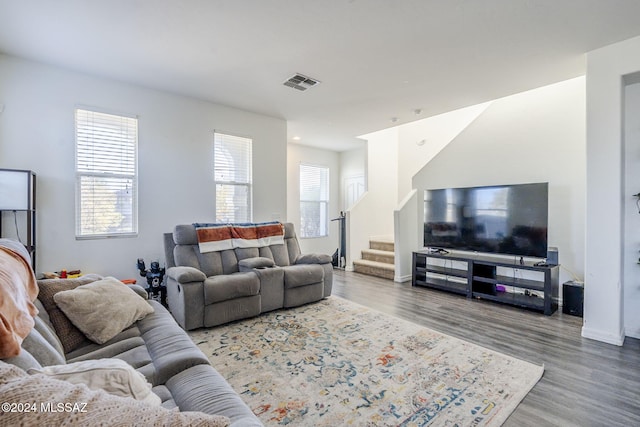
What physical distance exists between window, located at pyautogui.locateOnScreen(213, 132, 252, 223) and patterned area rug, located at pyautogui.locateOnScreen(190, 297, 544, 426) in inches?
75.1

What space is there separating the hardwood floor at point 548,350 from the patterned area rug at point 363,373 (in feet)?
0.43

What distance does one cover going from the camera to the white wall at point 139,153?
2.99 m

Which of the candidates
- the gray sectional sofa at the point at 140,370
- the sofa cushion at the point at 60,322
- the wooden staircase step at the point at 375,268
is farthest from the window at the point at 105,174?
the wooden staircase step at the point at 375,268

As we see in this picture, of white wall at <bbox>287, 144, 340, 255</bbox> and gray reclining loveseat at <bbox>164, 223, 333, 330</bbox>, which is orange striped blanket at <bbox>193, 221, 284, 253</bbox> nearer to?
gray reclining loveseat at <bbox>164, 223, 333, 330</bbox>

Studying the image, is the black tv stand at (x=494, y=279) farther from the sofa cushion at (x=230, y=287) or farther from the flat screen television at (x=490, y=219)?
the sofa cushion at (x=230, y=287)

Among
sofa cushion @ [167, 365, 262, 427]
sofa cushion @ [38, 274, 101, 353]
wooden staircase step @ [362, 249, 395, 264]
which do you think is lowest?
wooden staircase step @ [362, 249, 395, 264]

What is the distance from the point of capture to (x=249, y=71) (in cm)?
322

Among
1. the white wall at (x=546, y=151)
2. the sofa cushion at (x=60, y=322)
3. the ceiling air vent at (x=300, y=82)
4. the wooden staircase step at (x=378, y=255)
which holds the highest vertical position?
the ceiling air vent at (x=300, y=82)

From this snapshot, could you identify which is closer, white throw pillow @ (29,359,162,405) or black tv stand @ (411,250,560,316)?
white throw pillow @ (29,359,162,405)

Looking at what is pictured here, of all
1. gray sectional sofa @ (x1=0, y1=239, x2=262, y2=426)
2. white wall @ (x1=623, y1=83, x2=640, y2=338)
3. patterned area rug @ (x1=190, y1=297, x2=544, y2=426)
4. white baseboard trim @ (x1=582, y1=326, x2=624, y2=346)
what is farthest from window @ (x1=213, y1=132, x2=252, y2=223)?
white wall @ (x1=623, y1=83, x2=640, y2=338)

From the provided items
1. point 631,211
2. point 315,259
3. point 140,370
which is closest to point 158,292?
point 315,259

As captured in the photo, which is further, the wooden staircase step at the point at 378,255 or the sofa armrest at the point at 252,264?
the wooden staircase step at the point at 378,255

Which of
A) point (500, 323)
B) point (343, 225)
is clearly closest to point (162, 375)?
point (500, 323)

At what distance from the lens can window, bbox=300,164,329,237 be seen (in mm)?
6836
